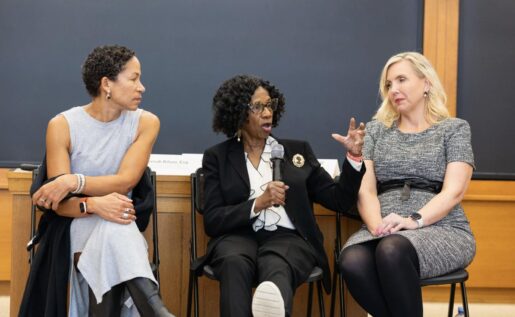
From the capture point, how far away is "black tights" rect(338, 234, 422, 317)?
10.1ft

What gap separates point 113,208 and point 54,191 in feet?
0.93

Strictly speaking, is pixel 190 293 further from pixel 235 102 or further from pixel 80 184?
pixel 235 102

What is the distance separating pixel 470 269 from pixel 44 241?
3.16 metres

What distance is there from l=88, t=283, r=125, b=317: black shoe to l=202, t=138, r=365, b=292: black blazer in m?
0.48

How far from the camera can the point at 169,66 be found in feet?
17.8

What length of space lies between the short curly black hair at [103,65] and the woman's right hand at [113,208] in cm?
60

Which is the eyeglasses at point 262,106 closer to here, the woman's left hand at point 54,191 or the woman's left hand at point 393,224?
the woman's left hand at point 393,224

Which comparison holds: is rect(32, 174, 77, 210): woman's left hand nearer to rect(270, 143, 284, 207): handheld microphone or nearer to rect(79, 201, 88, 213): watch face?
rect(79, 201, 88, 213): watch face

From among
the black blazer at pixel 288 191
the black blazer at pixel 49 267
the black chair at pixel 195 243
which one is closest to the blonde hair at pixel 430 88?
the black blazer at pixel 288 191

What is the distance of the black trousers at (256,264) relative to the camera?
3096 mm

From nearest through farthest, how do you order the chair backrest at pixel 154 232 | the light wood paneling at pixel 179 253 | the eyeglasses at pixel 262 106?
the chair backrest at pixel 154 232 < the eyeglasses at pixel 262 106 < the light wood paneling at pixel 179 253

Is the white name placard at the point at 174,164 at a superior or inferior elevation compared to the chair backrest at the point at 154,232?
superior

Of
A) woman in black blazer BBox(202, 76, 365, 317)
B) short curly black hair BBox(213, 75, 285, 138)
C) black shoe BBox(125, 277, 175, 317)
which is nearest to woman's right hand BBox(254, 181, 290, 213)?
woman in black blazer BBox(202, 76, 365, 317)

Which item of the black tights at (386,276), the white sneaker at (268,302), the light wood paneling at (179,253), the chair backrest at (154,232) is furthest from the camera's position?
the light wood paneling at (179,253)
